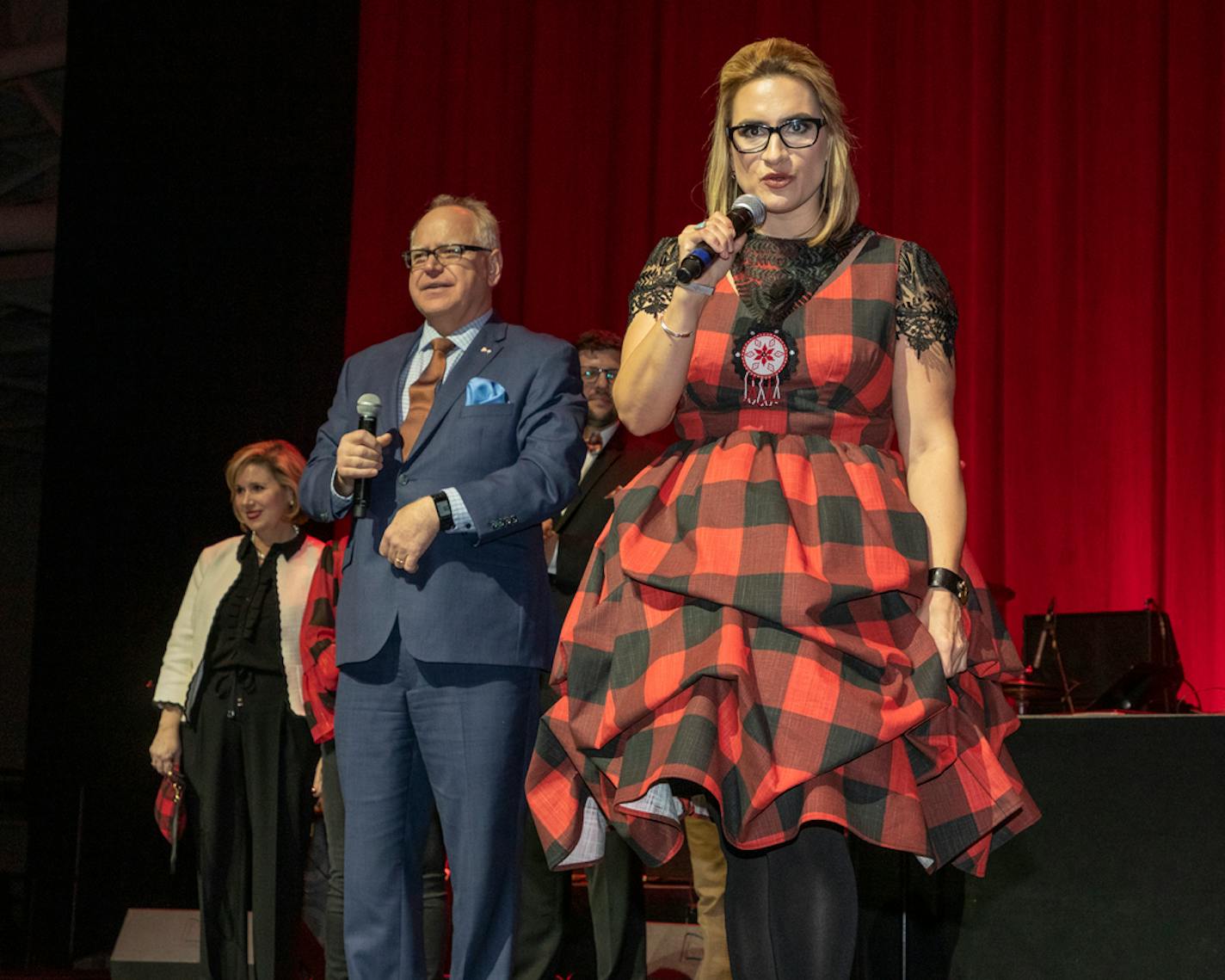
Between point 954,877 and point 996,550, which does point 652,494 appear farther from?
point 996,550

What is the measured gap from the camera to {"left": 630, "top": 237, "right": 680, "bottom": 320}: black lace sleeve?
1.89m

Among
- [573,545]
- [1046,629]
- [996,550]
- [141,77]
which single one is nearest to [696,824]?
[573,545]

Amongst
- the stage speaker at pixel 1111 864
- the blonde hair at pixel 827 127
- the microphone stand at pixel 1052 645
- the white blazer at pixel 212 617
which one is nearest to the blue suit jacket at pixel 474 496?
the blonde hair at pixel 827 127

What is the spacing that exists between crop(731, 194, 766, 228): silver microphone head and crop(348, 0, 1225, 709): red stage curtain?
3750mm

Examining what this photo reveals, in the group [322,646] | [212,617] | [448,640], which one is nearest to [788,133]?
[448,640]

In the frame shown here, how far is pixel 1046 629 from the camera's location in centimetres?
452

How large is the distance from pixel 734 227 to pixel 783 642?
0.48 m

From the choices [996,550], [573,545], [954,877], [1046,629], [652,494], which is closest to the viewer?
[652,494]

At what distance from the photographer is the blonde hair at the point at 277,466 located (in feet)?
12.7

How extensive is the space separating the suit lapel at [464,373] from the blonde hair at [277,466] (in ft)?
4.69

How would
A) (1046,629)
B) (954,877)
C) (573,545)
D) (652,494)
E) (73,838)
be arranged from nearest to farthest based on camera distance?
(652,494)
(954,877)
(573,545)
(1046,629)
(73,838)

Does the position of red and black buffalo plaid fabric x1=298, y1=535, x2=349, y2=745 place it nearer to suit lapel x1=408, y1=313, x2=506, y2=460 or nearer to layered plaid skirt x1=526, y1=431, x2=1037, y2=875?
suit lapel x1=408, y1=313, x2=506, y2=460

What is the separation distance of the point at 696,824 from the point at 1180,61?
3.40 m

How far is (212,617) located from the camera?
3.70 meters
